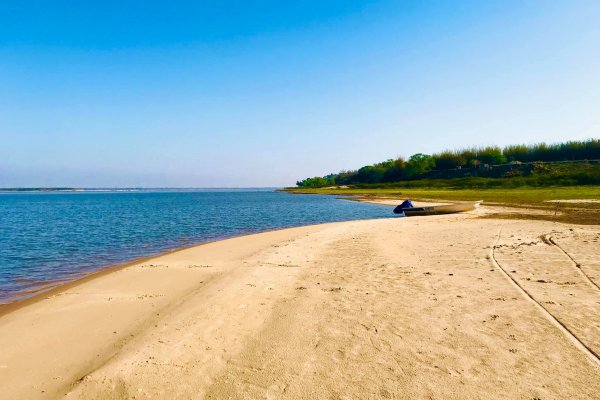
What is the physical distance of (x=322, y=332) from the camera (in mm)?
6734

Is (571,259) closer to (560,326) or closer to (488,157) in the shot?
(560,326)

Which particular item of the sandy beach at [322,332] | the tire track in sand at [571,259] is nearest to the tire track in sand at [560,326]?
the sandy beach at [322,332]

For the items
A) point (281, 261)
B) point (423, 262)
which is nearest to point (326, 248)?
point (281, 261)

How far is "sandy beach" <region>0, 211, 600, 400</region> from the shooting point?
4953 millimetres

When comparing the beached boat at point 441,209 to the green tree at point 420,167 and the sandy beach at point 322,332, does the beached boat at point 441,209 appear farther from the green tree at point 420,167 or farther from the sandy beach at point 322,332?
the green tree at point 420,167

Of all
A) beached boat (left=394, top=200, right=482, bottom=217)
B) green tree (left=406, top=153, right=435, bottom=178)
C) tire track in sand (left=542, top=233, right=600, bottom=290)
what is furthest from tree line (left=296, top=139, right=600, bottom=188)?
tire track in sand (left=542, top=233, right=600, bottom=290)

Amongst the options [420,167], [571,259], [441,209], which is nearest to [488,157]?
[420,167]

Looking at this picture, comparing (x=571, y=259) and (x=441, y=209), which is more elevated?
(x=571, y=259)

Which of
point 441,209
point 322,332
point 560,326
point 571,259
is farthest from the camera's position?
point 441,209

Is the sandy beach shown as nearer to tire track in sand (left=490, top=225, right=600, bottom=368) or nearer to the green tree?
tire track in sand (left=490, top=225, right=600, bottom=368)

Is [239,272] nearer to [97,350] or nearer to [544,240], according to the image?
[97,350]

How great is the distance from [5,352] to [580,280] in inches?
532

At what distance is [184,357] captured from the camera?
585 centimetres

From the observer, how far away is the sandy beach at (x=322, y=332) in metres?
4.95
